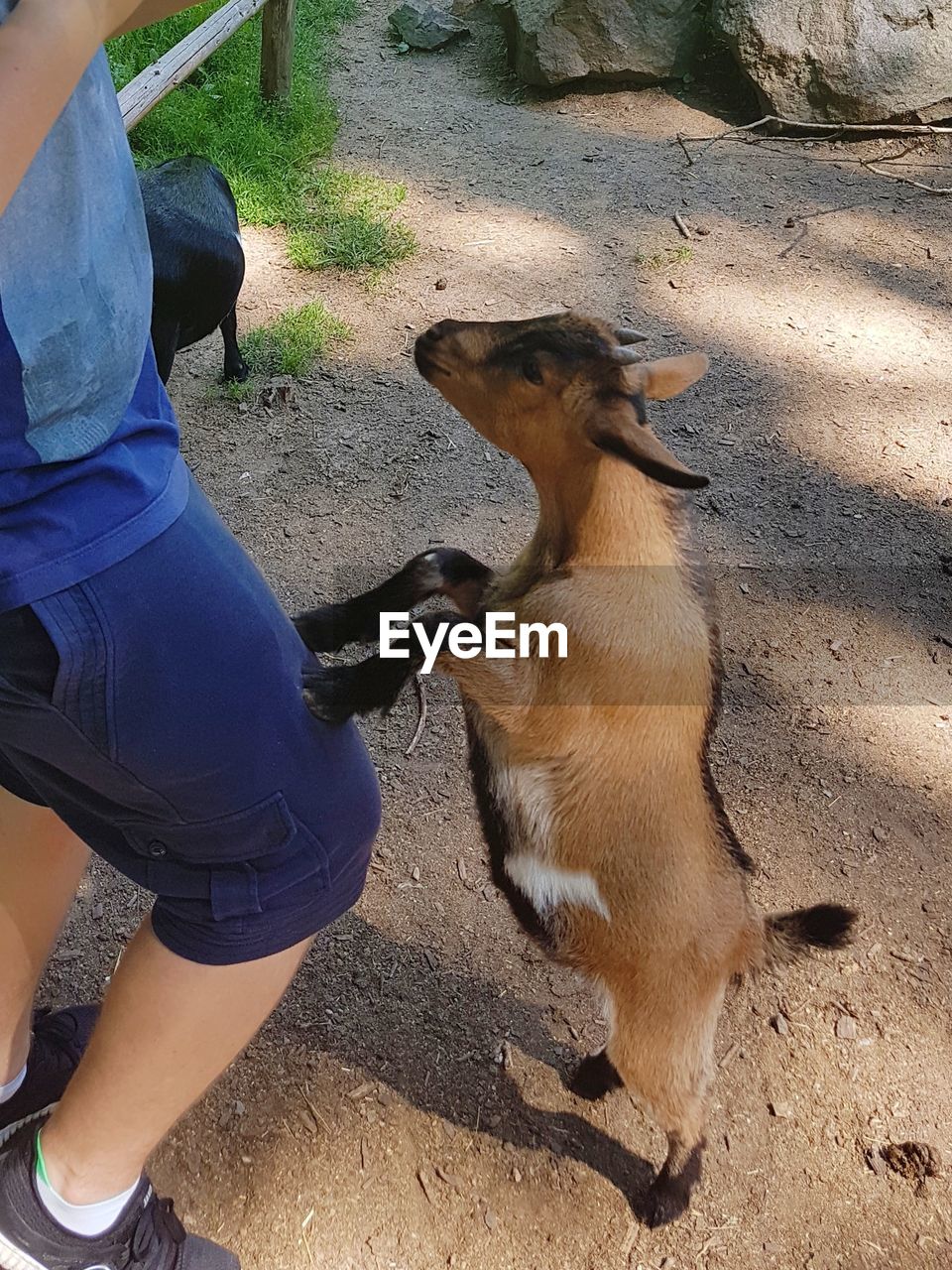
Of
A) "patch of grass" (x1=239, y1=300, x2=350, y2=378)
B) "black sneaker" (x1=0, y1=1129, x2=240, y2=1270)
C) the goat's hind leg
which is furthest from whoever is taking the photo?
"patch of grass" (x1=239, y1=300, x2=350, y2=378)

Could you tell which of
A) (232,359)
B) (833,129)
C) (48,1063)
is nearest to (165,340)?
(232,359)

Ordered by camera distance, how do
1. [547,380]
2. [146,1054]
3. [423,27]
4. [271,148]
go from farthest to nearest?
[423,27] < [271,148] < [547,380] < [146,1054]

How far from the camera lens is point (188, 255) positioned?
365 cm

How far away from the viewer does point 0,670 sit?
3.81 feet

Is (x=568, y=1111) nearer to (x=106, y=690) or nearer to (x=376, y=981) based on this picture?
(x=376, y=981)

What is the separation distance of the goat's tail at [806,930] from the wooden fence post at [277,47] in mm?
5588

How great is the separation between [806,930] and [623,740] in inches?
22.9

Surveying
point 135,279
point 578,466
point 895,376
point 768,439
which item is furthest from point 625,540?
point 895,376

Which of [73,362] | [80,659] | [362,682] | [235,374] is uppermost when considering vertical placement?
[73,362]

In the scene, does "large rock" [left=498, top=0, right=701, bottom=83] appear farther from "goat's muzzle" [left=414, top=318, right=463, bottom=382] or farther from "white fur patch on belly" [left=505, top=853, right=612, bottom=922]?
"white fur patch on belly" [left=505, top=853, right=612, bottom=922]

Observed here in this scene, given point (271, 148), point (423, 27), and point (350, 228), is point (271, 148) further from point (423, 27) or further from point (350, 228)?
point (423, 27)


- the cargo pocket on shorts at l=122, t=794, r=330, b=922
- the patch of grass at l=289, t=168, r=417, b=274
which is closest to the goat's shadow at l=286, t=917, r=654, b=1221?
the cargo pocket on shorts at l=122, t=794, r=330, b=922

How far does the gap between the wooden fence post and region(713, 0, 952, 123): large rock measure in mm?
2676

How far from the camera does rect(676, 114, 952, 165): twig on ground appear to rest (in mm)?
6195
